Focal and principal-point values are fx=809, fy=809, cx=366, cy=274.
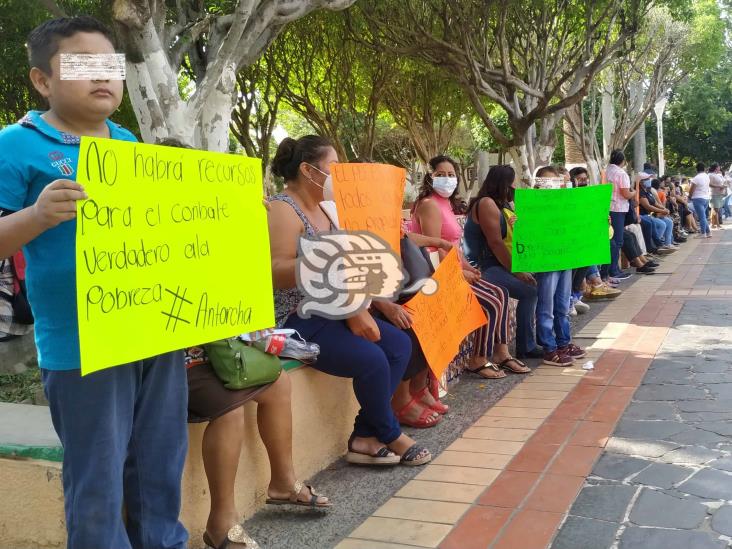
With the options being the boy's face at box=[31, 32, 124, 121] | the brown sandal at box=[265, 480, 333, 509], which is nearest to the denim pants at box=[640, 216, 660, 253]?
the brown sandal at box=[265, 480, 333, 509]

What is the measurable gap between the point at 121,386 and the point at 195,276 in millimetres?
468

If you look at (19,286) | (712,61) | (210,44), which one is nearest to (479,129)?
(712,61)

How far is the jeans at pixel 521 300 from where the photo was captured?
21.0ft

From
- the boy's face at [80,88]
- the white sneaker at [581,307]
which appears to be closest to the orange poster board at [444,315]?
the boy's face at [80,88]

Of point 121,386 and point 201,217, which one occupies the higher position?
point 201,217

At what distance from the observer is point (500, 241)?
635 cm

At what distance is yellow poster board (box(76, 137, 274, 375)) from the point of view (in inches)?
90.3

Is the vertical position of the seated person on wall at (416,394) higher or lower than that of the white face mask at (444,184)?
lower

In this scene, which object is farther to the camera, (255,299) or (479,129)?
(479,129)

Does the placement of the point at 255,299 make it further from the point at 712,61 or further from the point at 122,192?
the point at 712,61

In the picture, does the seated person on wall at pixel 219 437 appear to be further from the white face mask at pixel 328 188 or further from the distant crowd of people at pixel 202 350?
the white face mask at pixel 328 188

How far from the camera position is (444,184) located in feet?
19.5

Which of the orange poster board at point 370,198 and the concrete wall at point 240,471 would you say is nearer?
the concrete wall at point 240,471

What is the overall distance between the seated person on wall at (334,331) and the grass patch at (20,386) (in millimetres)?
1694
